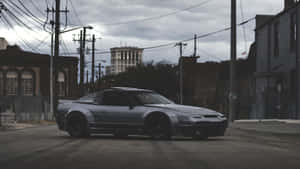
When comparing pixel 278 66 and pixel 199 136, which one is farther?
pixel 278 66

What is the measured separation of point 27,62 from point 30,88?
3239mm

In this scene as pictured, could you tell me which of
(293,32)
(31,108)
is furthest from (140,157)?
(31,108)

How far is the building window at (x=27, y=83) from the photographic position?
70500mm

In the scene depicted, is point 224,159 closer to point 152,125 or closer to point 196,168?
point 196,168

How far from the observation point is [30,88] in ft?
233

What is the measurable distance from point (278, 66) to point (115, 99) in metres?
26.2

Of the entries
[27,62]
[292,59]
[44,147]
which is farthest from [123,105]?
[27,62]

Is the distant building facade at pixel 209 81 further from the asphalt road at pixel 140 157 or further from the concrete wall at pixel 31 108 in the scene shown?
the asphalt road at pixel 140 157

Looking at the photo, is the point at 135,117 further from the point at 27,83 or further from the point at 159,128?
the point at 27,83

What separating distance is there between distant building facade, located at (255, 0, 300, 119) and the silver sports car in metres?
21.9

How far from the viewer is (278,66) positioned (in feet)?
132

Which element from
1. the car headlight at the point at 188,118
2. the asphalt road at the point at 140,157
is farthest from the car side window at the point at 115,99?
the asphalt road at the point at 140,157

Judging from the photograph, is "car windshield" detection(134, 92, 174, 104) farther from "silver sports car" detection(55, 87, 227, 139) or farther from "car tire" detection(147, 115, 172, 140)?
"car tire" detection(147, 115, 172, 140)

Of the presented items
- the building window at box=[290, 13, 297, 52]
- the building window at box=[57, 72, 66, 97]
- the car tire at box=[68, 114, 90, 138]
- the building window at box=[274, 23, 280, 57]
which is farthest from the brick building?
the car tire at box=[68, 114, 90, 138]
